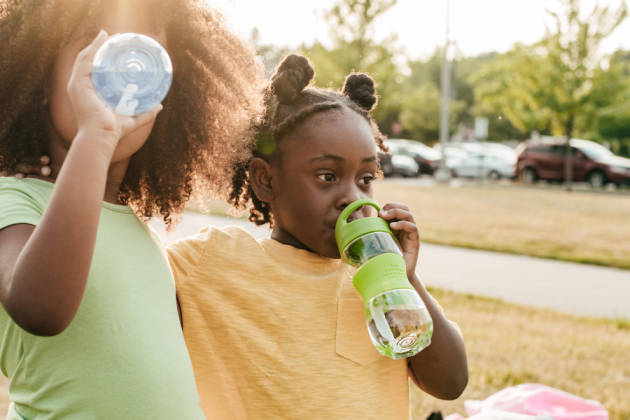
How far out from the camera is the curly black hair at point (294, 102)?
1.88 meters

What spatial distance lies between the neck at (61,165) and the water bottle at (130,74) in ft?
1.03

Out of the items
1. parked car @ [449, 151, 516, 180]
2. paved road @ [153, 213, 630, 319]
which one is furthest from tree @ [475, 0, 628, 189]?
paved road @ [153, 213, 630, 319]

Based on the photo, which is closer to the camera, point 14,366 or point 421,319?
point 14,366

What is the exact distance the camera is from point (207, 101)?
175cm

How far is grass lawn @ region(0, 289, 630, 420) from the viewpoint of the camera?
322cm

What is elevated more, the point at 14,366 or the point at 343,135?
the point at 343,135

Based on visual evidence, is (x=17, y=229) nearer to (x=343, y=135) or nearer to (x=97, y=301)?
(x=97, y=301)

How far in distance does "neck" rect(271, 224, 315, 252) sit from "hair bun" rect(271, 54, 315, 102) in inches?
18.5

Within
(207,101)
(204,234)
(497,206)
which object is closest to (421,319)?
(204,234)

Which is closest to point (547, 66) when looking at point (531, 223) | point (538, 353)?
point (531, 223)

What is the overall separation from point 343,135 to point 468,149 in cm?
3141

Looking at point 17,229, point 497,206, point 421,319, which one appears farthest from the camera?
point 497,206

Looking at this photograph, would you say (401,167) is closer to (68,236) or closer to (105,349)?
(105,349)

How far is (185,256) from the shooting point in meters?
1.78
